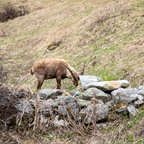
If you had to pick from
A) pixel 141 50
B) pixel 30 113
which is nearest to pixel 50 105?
pixel 30 113

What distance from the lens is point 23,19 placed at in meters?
35.2

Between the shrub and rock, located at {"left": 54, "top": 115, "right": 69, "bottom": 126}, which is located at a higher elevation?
rock, located at {"left": 54, "top": 115, "right": 69, "bottom": 126}

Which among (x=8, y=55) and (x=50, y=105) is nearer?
(x=50, y=105)

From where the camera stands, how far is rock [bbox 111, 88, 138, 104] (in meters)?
6.20

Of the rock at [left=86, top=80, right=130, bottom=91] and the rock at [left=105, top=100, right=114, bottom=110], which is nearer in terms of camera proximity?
the rock at [left=105, top=100, right=114, bottom=110]

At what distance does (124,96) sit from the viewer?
6234 mm

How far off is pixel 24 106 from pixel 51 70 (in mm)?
→ 3856

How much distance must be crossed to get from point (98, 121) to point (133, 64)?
5.79m

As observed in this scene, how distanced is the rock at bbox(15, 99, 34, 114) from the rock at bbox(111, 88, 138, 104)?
2.61 metres

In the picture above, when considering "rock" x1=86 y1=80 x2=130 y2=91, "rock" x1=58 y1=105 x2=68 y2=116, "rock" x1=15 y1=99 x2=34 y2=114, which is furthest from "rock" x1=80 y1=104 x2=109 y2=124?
"rock" x1=15 y1=99 x2=34 y2=114

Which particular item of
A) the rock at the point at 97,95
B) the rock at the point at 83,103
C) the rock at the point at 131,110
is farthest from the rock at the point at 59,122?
the rock at the point at 131,110

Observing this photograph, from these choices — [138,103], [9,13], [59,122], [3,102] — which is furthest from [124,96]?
[9,13]

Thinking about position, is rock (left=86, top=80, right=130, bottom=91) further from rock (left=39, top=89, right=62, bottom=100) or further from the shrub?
the shrub

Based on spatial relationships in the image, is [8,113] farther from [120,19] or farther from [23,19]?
[23,19]
